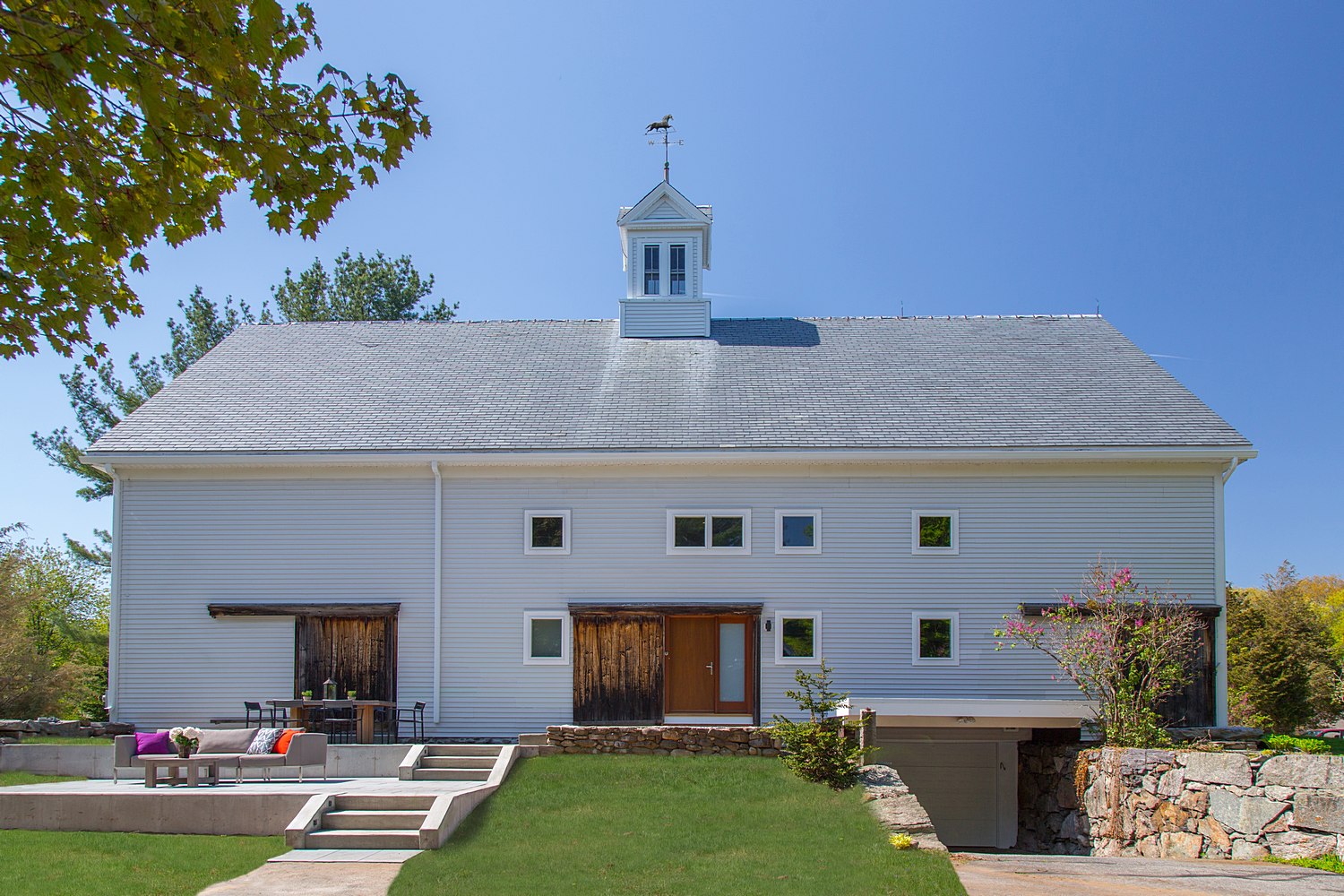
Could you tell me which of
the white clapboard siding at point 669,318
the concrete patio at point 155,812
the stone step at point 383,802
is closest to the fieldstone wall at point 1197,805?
the stone step at point 383,802

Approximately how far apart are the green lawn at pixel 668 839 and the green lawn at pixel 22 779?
6.47m

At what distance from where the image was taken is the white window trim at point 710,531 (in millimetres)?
19484

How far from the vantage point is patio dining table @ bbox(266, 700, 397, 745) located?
17.0 m

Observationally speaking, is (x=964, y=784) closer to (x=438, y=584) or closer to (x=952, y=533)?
(x=952, y=533)

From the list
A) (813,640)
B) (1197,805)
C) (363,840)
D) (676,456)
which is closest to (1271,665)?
(813,640)

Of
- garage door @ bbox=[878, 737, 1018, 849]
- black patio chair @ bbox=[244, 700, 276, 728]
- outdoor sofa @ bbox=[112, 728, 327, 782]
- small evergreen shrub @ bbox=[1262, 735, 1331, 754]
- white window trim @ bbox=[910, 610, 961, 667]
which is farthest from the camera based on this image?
garage door @ bbox=[878, 737, 1018, 849]

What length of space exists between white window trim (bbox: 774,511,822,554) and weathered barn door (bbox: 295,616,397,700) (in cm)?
675

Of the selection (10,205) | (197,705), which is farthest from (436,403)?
(10,205)

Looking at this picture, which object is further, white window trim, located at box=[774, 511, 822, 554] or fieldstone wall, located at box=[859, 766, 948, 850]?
white window trim, located at box=[774, 511, 822, 554]

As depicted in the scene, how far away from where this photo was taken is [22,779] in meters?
15.6

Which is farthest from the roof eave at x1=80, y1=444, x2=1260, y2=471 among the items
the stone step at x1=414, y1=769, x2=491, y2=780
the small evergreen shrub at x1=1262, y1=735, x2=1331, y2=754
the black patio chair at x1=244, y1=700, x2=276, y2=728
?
the stone step at x1=414, y1=769, x2=491, y2=780

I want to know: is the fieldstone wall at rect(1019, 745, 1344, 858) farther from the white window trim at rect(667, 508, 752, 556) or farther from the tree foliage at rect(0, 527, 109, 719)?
the tree foliage at rect(0, 527, 109, 719)

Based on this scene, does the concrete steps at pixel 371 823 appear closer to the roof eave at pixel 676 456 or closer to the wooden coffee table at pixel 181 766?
the wooden coffee table at pixel 181 766

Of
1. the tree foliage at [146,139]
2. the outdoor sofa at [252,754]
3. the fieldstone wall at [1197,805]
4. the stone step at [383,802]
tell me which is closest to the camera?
the tree foliage at [146,139]
